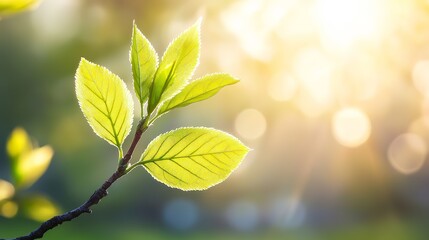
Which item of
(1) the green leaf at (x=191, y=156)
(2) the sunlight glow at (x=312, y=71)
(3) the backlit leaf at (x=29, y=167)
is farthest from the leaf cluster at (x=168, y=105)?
(2) the sunlight glow at (x=312, y=71)

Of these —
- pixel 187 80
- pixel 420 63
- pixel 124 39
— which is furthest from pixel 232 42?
pixel 187 80

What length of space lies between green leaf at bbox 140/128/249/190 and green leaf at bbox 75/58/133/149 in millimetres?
22

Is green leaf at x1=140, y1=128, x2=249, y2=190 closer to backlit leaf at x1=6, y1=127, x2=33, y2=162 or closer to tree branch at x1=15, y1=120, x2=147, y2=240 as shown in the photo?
tree branch at x1=15, y1=120, x2=147, y2=240

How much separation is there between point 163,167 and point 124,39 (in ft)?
9.29

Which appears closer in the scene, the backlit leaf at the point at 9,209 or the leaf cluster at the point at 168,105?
the leaf cluster at the point at 168,105

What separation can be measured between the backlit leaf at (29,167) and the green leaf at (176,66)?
265 mm

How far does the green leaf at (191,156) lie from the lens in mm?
320

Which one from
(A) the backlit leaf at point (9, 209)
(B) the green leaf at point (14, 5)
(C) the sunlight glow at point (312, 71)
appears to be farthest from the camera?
(C) the sunlight glow at point (312, 71)

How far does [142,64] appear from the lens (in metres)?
0.33

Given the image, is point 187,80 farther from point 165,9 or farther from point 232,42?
point 232,42

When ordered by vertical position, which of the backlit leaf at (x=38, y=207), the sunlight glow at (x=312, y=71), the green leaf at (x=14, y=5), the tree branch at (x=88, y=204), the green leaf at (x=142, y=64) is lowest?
the backlit leaf at (x=38, y=207)

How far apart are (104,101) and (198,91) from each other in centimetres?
5

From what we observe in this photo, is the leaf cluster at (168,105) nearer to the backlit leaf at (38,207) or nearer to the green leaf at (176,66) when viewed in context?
the green leaf at (176,66)

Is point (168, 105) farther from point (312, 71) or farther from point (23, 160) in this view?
point (312, 71)
